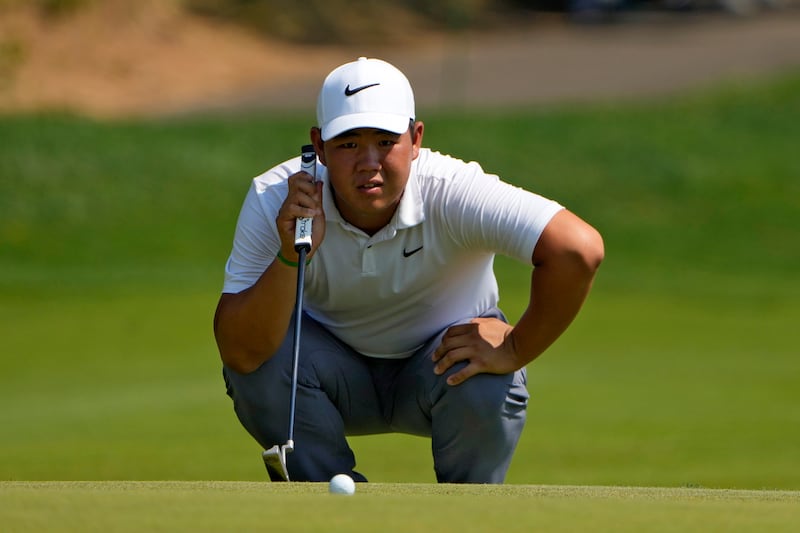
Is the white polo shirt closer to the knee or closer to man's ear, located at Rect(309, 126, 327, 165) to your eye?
man's ear, located at Rect(309, 126, 327, 165)

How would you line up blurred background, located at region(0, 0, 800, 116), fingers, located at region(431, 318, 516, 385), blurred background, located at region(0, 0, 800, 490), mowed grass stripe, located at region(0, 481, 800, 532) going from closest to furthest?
1. mowed grass stripe, located at region(0, 481, 800, 532)
2. fingers, located at region(431, 318, 516, 385)
3. blurred background, located at region(0, 0, 800, 490)
4. blurred background, located at region(0, 0, 800, 116)

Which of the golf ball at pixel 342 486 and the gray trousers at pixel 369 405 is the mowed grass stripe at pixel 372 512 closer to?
the golf ball at pixel 342 486

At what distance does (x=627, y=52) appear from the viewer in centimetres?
2522

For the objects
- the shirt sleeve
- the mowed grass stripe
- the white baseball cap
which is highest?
the white baseball cap

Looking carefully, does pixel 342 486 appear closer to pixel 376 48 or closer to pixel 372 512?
pixel 372 512

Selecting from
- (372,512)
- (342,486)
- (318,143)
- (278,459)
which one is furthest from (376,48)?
(372,512)

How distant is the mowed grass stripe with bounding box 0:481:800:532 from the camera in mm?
2279

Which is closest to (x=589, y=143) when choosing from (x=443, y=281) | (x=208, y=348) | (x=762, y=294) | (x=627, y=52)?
(x=762, y=294)

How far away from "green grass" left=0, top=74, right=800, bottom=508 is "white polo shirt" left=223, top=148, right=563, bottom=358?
1011 mm

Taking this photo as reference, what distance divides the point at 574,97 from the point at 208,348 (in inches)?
518

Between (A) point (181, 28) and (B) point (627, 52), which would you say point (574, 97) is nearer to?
(B) point (627, 52)

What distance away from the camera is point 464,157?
15031 millimetres

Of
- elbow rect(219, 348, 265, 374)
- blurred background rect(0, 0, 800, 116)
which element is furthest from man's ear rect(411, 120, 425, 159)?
blurred background rect(0, 0, 800, 116)

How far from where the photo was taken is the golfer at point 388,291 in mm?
3693
